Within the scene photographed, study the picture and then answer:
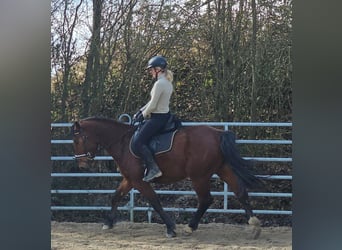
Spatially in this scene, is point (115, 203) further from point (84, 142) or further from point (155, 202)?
point (84, 142)

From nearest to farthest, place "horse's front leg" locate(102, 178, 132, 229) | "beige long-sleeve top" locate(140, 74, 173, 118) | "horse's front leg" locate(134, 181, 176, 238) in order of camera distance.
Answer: "beige long-sleeve top" locate(140, 74, 173, 118)
"horse's front leg" locate(134, 181, 176, 238)
"horse's front leg" locate(102, 178, 132, 229)

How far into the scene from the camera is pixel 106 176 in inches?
211

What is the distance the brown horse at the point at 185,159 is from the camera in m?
4.54

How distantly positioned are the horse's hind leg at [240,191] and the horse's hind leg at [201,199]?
16cm

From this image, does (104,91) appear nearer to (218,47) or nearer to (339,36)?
(218,47)

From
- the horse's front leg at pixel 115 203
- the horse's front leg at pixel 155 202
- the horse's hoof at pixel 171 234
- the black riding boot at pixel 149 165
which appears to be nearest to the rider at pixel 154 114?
the black riding boot at pixel 149 165

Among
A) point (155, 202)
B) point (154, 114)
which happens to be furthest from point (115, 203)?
point (154, 114)

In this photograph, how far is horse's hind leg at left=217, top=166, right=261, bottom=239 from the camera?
14.9 ft

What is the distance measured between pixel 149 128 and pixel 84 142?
642mm

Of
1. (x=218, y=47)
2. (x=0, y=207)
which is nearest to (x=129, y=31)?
(x=218, y=47)

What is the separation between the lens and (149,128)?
14.5ft

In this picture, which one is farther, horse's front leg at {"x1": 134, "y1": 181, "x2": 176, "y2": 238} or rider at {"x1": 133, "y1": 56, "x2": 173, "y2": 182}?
horse's front leg at {"x1": 134, "y1": 181, "x2": 176, "y2": 238}

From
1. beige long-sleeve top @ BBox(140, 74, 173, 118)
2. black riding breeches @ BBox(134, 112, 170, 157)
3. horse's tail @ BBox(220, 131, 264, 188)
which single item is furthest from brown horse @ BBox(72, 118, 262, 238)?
beige long-sleeve top @ BBox(140, 74, 173, 118)

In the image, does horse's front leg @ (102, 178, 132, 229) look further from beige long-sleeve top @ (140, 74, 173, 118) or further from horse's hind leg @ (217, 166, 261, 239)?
horse's hind leg @ (217, 166, 261, 239)
